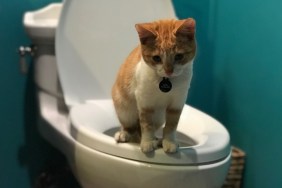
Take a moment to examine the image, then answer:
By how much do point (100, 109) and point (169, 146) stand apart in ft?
1.16

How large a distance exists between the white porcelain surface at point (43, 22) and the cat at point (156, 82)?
1.21 feet

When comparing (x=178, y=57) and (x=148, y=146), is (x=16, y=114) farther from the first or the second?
(x=178, y=57)

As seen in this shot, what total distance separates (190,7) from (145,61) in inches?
31.4

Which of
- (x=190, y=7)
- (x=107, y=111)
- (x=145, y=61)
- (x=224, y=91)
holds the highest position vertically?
→ (x=145, y=61)

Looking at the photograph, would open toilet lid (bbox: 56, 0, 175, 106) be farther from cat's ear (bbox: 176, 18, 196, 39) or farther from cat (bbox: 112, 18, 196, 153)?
cat's ear (bbox: 176, 18, 196, 39)

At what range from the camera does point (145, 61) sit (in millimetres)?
941

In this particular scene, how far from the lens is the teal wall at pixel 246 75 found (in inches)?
54.1

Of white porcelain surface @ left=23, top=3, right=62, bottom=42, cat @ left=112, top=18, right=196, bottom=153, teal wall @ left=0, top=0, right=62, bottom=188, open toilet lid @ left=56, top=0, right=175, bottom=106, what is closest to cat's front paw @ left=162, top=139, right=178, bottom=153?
cat @ left=112, top=18, right=196, bottom=153

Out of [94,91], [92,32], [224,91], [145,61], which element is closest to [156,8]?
[92,32]

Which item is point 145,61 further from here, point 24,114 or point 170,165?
point 24,114

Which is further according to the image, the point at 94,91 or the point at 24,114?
the point at 24,114

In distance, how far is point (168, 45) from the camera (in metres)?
0.89

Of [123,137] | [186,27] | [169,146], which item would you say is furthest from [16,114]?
[186,27]

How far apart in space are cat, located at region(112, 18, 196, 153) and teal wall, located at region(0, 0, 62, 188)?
1.74 ft
